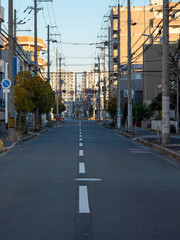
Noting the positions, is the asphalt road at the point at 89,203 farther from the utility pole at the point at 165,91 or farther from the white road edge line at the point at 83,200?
the utility pole at the point at 165,91

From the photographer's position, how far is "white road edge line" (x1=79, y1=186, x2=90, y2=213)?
6699mm

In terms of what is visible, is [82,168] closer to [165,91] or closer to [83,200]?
[83,200]

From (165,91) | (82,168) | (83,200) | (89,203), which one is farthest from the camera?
(165,91)

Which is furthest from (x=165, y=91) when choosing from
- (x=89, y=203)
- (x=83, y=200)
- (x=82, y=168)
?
(x=89, y=203)

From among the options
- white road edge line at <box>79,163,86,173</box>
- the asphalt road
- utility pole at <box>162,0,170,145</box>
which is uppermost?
utility pole at <box>162,0,170,145</box>

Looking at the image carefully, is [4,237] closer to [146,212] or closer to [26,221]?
[26,221]

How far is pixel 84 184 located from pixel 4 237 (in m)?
4.15

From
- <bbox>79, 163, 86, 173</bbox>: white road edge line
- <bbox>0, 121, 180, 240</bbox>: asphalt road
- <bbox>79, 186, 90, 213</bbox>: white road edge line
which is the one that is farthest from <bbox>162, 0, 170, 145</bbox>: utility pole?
<bbox>79, 186, 90, 213</bbox>: white road edge line

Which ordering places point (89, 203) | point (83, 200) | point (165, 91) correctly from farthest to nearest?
point (165, 91)
point (83, 200)
point (89, 203)

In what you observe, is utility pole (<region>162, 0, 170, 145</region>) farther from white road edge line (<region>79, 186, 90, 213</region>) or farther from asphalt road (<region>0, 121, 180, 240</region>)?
white road edge line (<region>79, 186, 90, 213</region>)

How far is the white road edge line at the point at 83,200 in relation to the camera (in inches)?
264

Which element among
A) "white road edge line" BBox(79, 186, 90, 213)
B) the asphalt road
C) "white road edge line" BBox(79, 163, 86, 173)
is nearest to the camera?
the asphalt road

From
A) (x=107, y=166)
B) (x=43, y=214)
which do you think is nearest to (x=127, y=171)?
(x=107, y=166)

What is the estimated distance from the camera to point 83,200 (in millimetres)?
7422
